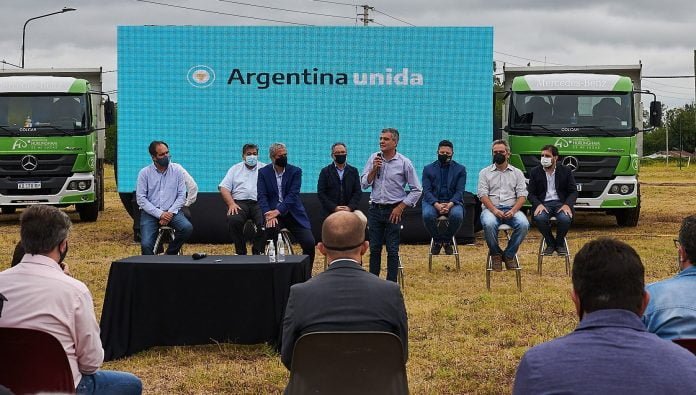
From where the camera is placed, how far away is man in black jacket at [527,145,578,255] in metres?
11.5

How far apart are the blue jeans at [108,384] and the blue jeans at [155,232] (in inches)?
243

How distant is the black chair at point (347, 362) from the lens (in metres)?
3.51

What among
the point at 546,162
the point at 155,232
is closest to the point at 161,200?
the point at 155,232

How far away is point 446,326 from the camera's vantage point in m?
8.34

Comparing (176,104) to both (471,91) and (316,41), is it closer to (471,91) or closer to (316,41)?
(316,41)

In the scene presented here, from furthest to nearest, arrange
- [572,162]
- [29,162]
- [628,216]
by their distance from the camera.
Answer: [29,162] < [628,216] < [572,162]

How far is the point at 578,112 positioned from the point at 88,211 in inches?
360

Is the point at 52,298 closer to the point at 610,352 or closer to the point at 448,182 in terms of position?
the point at 610,352

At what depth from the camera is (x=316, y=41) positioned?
586 inches

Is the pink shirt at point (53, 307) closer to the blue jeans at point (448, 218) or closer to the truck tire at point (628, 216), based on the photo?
the blue jeans at point (448, 218)

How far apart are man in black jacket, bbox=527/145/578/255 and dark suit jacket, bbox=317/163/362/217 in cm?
222

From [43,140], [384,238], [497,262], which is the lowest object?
[497,262]

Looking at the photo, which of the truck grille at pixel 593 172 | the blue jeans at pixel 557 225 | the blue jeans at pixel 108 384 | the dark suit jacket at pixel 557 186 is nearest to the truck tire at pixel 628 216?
the truck grille at pixel 593 172

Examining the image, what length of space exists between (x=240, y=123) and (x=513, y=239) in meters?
5.30
